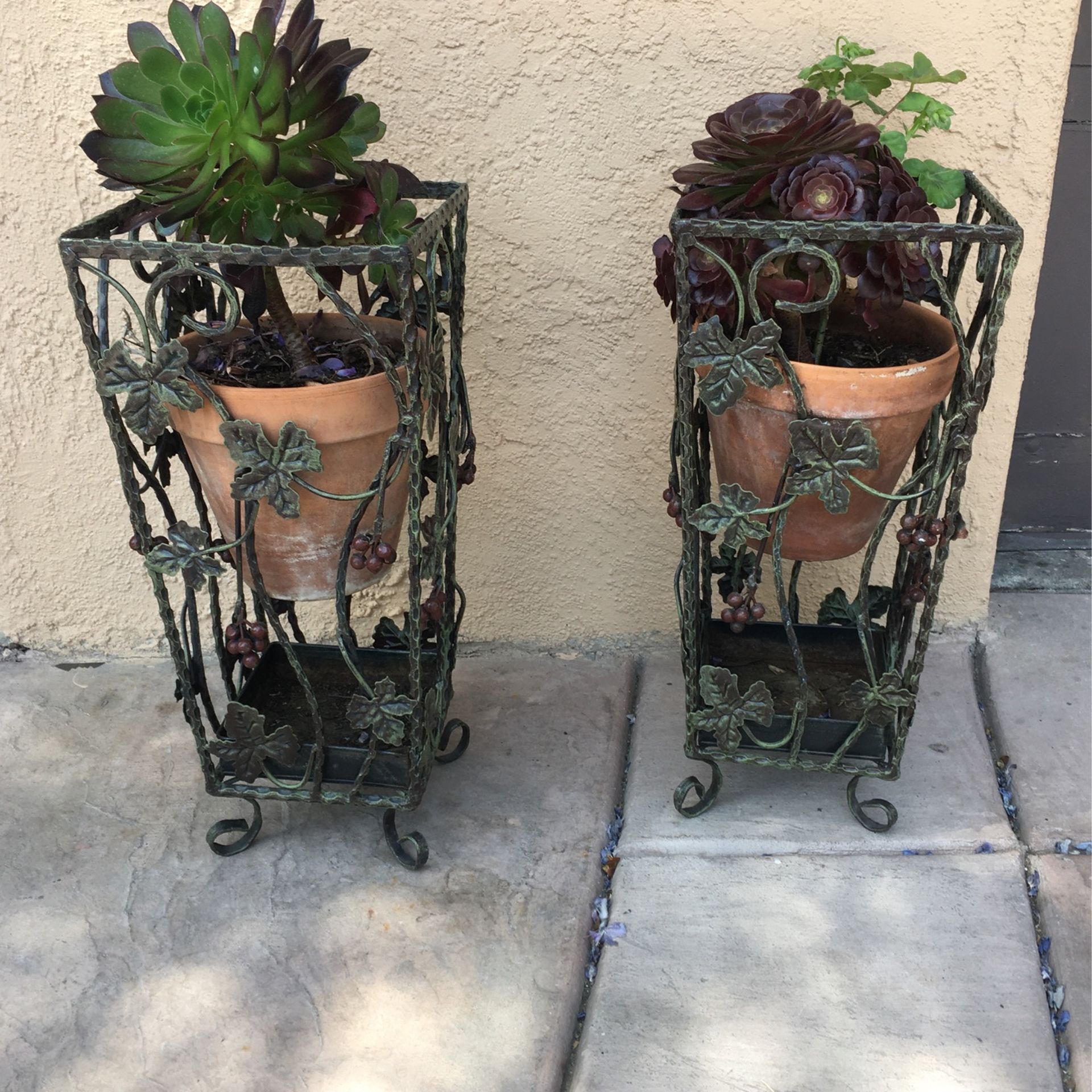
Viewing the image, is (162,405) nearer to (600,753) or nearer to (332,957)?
(332,957)

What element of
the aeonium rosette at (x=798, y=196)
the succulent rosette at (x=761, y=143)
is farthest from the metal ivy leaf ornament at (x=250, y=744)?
the succulent rosette at (x=761, y=143)

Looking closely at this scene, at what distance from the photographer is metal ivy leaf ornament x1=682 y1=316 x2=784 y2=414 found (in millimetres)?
1545

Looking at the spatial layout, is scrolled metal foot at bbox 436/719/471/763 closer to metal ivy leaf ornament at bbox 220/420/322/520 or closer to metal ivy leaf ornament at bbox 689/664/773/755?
metal ivy leaf ornament at bbox 689/664/773/755

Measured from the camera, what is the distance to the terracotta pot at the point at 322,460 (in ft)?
5.10

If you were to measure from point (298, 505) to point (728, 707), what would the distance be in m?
0.81

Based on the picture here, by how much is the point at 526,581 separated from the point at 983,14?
1407 mm

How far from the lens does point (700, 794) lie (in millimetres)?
2035

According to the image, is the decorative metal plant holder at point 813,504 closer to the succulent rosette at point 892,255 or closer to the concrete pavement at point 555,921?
the succulent rosette at point 892,255

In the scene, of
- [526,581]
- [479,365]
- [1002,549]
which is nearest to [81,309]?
[479,365]

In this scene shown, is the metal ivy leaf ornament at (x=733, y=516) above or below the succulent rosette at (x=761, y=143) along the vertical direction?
below

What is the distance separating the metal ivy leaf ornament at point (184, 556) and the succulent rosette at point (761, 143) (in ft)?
2.95

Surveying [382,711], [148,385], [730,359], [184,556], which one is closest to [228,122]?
[148,385]

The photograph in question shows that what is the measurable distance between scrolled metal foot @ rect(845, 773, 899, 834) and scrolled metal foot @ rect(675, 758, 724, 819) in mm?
236

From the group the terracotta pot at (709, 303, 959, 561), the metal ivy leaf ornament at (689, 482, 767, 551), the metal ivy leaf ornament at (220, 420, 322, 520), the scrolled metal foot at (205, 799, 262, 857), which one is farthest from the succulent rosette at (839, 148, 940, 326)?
the scrolled metal foot at (205, 799, 262, 857)
